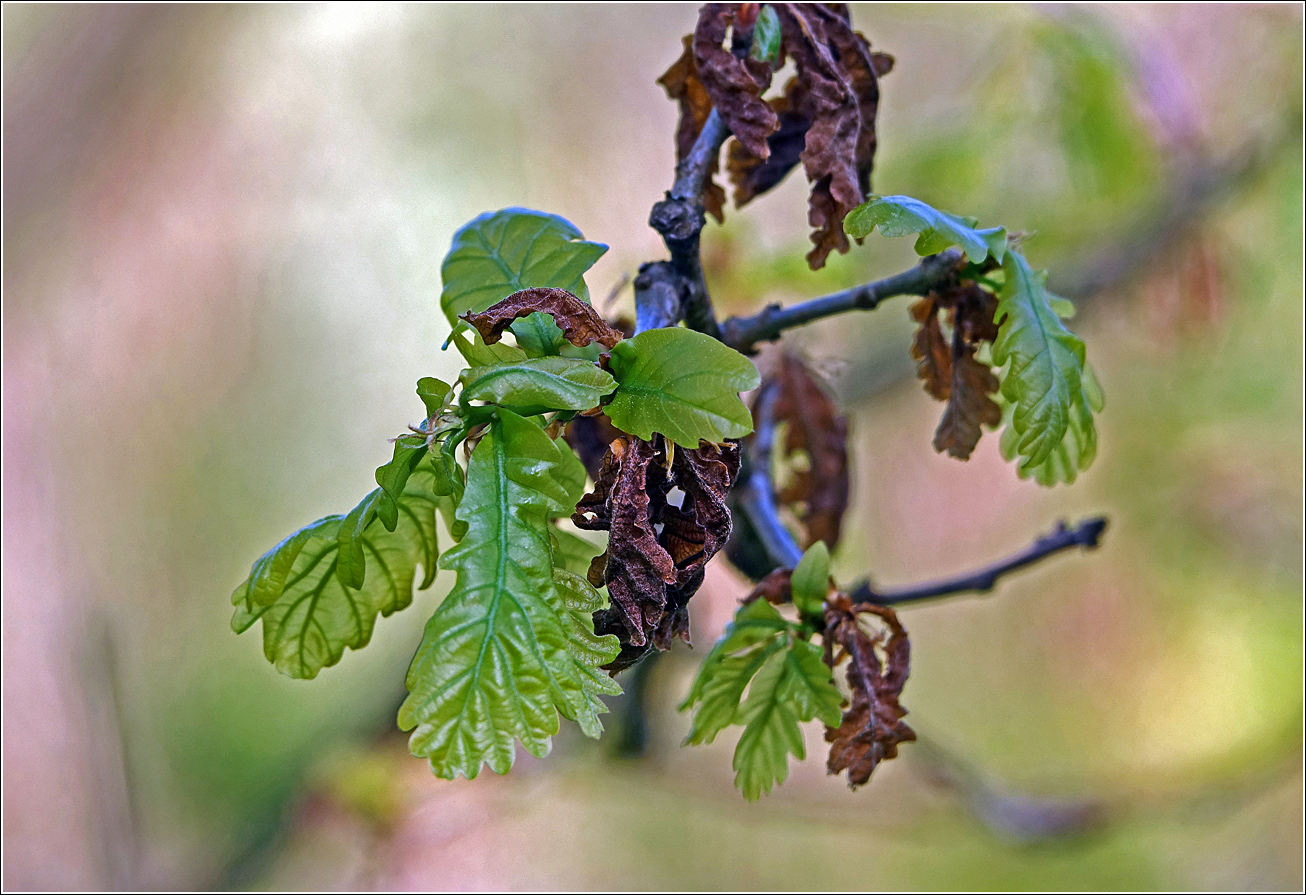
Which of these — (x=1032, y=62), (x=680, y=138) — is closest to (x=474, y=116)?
(x=1032, y=62)

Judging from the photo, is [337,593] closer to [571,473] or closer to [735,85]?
[571,473]

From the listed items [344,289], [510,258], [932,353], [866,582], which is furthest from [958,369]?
[344,289]

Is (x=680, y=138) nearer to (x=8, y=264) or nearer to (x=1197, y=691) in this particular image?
(x=8, y=264)

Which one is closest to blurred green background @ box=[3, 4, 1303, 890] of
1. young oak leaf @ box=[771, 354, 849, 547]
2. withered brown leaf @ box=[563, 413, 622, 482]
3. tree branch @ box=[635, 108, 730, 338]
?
young oak leaf @ box=[771, 354, 849, 547]

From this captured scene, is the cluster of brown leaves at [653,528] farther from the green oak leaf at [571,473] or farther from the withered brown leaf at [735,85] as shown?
the withered brown leaf at [735,85]

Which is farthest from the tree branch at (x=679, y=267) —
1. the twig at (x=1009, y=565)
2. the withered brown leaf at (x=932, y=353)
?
the twig at (x=1009, y=565)

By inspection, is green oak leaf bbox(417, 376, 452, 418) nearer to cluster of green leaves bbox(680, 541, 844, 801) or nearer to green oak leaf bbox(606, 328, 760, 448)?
green oak leaf bbox(606, 328, 760, 448)
